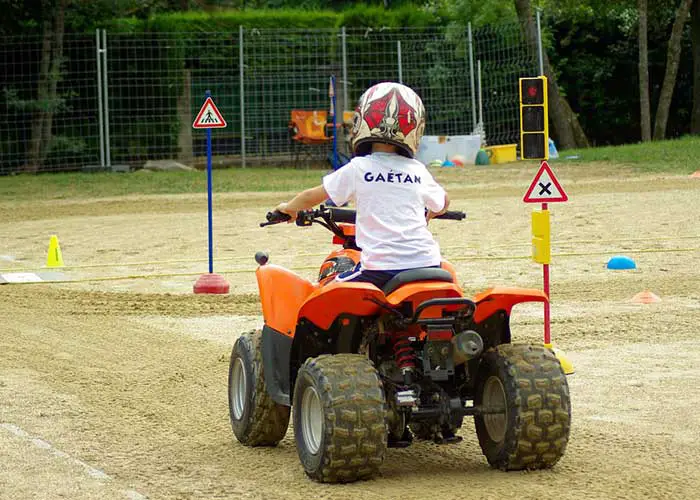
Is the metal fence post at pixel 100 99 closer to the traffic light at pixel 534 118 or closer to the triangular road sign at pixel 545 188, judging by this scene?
the traffic light at pixel 534 118

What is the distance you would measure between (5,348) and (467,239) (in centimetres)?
758

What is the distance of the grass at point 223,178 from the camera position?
23.4 m

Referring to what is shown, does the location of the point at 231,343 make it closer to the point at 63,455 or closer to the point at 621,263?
the point at 63,455

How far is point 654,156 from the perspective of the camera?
26031 millimetres

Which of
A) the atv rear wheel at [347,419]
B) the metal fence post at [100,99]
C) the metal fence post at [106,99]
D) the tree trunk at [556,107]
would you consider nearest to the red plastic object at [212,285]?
the atv rear wheel at [347,419]

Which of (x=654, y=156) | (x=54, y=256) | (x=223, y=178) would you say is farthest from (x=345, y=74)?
(x=54, y=256)

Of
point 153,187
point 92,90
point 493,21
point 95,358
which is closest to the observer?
point 95,358

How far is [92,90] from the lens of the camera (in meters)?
27.7

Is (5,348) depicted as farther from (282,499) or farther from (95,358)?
(282,499)

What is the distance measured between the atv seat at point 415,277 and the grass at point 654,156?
17.7m

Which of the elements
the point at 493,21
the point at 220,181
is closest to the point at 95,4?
the point at 220,181

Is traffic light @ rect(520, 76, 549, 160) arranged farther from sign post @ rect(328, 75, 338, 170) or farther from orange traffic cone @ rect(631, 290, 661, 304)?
sign post @ rect(328, 75, 338, 170)

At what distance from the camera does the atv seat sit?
630 cm

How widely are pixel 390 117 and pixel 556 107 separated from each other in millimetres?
25554
